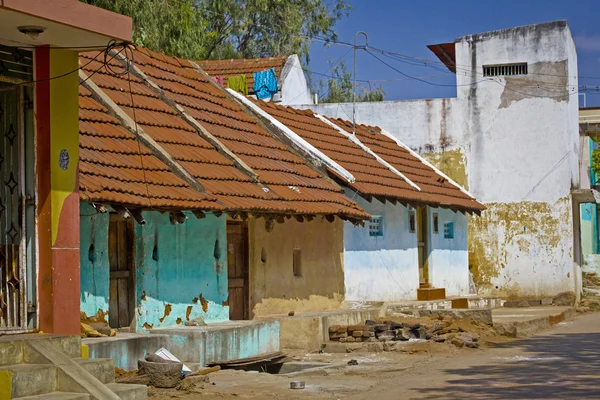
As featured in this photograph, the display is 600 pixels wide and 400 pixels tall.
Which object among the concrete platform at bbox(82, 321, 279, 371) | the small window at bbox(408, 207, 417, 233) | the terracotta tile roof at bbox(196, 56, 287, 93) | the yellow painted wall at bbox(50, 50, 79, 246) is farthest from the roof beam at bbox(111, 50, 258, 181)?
the terracotta tile roof at bbox(196, 56, 287, 93)

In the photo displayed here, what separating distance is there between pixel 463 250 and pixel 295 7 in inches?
688

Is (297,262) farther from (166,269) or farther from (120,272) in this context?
(120,272)

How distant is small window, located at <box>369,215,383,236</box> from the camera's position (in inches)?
908

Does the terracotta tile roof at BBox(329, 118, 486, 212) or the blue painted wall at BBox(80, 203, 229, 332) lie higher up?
the terracotta tile roof at BBox(329, 118, 486, 212)

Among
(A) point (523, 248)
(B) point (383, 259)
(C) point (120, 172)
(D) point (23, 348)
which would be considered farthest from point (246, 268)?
(A) point (523, 248)

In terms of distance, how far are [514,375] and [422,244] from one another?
12.4m

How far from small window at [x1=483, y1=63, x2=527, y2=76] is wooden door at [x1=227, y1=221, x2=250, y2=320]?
14483mm

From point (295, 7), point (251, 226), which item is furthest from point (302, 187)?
point (295, 7)

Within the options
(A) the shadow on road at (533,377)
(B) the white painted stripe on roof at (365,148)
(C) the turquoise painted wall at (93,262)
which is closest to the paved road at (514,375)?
(A) the shadow on road at (533,377)

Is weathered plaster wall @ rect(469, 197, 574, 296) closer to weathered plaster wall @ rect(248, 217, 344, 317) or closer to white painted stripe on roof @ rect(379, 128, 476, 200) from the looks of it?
white painted stripe on roof @ rect(379, 128, 476, 200)

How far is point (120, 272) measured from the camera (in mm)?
14648

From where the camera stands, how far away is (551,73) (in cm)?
2928

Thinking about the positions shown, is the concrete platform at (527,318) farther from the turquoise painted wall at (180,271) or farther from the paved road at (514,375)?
the turquoise painted wall at (180,271)

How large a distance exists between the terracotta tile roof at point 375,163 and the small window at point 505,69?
3637 millimetres
